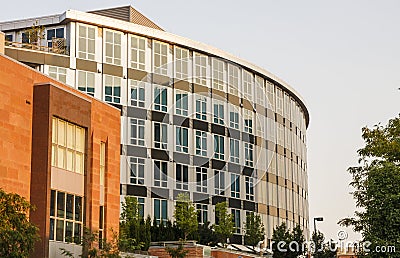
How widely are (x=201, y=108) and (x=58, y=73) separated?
14.0m

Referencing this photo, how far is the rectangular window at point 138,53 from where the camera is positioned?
66062mm

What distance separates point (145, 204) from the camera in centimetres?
6378

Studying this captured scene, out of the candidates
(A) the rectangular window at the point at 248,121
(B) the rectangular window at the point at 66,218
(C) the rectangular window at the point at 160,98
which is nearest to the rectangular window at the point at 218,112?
(A) the rectangular window at the point at 248,121

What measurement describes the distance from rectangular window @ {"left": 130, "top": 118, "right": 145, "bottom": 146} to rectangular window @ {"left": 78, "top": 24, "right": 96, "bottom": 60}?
5.99m

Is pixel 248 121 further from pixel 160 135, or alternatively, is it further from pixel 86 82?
pixel 86 82

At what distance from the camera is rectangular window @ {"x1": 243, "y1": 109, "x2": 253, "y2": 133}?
245 feet

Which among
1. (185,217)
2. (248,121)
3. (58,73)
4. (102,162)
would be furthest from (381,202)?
(248,121)

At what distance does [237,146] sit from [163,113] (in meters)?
9.53

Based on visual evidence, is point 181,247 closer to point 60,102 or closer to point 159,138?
point 60,102

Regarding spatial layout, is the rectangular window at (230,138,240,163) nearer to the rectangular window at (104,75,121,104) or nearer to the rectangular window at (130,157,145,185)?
the rectangular window at (130,157,145,185)

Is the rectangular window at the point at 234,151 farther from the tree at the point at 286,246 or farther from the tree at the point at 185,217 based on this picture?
the tree at the point at 185,217

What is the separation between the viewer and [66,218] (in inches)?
1356

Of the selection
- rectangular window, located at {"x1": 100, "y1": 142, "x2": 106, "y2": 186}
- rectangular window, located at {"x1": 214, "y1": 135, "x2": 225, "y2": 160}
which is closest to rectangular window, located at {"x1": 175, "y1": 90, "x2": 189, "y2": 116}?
rectangular window, located at {"x1": 214, "y1": 135, "x2": 225, "y2": 160}

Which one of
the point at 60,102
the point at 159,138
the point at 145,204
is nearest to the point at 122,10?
the point at 159,138
